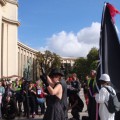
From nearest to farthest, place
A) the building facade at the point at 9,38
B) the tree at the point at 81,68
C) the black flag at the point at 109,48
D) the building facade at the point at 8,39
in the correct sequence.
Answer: the black flag at the point at 109,48, the building facade at the point at 9,38, the building facade at the point at 8,39, the tree at the point at 81,68

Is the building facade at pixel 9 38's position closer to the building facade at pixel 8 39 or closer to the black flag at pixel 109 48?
the building facade at pixel 8 39

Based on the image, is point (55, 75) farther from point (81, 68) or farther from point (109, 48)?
point (81, 68)

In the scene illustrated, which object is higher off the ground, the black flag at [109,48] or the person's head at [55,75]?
the black flag at [109,48]

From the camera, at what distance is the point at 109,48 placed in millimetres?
11430

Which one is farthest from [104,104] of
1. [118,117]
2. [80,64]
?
[80,64]

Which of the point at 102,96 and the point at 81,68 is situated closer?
the point at 102,96

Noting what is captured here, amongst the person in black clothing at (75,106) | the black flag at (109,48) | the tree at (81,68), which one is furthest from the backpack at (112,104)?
the tree at (81,68)

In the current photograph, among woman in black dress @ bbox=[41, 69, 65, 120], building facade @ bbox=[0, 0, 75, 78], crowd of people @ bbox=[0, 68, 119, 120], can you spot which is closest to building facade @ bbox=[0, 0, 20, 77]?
building facade @ bbox=[0, 0, 75, 78]

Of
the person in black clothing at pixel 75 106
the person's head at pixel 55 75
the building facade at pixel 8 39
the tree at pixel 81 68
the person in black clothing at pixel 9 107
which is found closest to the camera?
the person's head at pixel 55 75

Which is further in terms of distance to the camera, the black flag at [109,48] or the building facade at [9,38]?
the building facade at [9,38]

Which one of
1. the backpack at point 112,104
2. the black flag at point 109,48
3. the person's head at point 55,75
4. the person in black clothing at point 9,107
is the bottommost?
the person in black clothing at point 9,107

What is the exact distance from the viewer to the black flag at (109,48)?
1108 centimetres

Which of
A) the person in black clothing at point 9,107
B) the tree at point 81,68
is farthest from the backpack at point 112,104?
the tree at point 81,68

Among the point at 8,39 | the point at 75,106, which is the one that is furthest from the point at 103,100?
the point at 8,39
